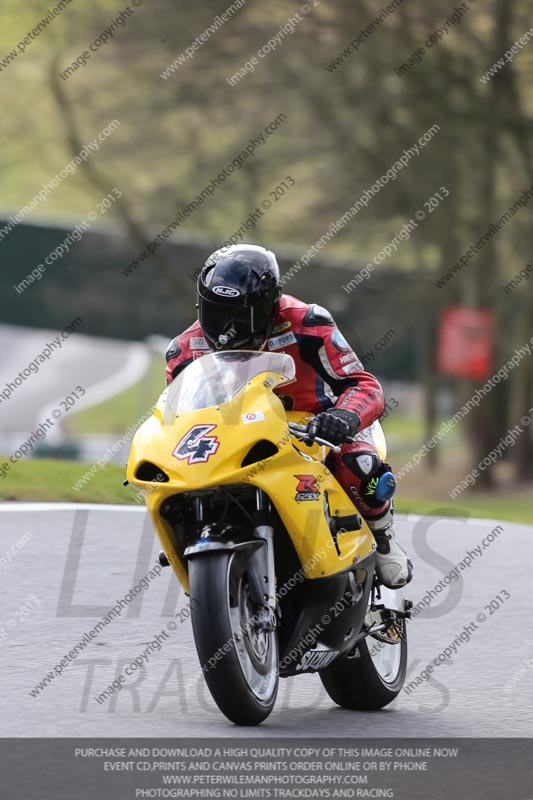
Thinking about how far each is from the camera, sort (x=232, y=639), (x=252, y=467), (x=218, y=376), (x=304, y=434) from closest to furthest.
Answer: (x=232, y=639)
(x=252, y=467)
(x=304, y=434)
(x=218, y=376)

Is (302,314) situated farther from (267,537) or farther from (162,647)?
(162,647)

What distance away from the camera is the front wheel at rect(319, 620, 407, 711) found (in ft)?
20.6

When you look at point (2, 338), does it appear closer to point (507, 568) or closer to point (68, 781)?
point (507, 568)

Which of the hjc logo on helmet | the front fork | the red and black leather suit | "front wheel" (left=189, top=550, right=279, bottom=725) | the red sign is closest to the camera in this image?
"front wheel" (left=189, top=550, right=279, bottom=725)

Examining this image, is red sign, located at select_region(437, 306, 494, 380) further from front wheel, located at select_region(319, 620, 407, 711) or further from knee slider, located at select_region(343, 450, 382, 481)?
knee slider, located at select_region(343, 450, 382, 481)

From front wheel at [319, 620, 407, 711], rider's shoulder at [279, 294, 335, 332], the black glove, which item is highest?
rider's shoulder at [279, 294, 335, 332]

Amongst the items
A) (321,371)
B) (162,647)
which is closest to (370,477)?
(321,371)

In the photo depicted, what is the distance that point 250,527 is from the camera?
5.53 meters

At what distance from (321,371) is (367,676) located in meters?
1.26

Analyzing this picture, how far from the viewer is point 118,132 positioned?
2959cm

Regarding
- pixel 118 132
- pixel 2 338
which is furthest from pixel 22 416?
pixel 118 132

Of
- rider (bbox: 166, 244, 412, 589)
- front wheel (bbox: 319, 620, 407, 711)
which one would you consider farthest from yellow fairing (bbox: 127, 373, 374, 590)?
front wheel (bbox: 319, 620, 407, 711)

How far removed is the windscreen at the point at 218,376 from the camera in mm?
5672

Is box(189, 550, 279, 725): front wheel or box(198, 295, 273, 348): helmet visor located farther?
box(198, 295, 273, 348): helmet visor
